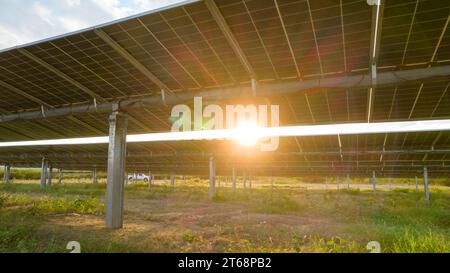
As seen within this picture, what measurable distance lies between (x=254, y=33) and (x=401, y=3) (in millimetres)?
3192

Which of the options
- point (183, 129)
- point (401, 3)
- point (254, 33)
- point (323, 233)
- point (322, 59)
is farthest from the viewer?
point (183, 129)

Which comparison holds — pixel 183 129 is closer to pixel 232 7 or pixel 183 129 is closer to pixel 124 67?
pixel 124 67

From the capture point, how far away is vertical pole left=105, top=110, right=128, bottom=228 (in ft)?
35.3

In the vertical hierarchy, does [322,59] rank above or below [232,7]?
below

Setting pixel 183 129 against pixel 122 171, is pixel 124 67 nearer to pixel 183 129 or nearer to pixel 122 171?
pixel 122 171

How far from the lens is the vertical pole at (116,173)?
1075cm

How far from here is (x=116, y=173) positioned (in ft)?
36.2

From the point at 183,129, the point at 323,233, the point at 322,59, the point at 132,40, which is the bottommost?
the point at 323,233

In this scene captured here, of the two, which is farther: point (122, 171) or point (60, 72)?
point (122, 171)

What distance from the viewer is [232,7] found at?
22.5ft

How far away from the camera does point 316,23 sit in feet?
23.1
